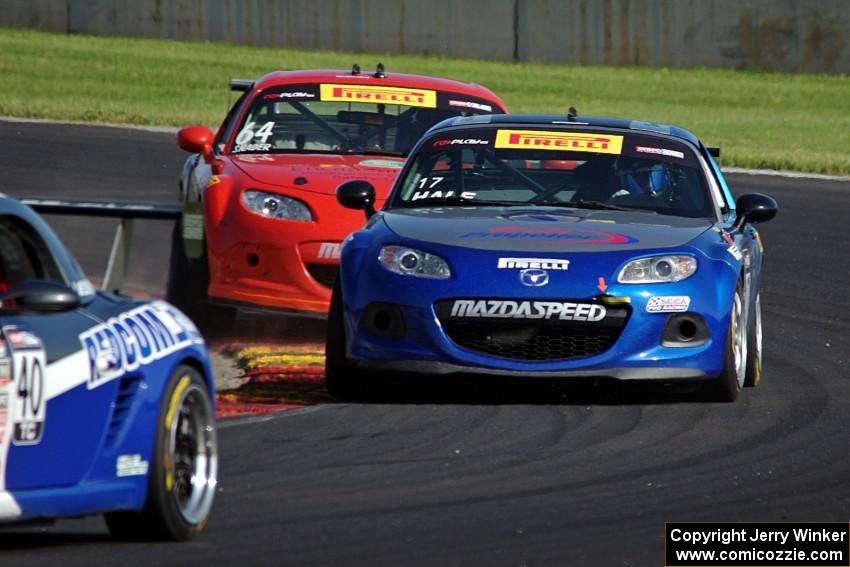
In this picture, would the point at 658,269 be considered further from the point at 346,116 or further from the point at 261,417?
the point at 346,116

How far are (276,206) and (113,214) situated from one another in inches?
140

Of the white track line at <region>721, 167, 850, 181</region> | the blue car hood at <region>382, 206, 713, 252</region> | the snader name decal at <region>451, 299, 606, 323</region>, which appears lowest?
the white track line at <region>721, 167, 850, 181</region>

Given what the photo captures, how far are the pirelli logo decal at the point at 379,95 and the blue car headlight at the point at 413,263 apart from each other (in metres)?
3.81

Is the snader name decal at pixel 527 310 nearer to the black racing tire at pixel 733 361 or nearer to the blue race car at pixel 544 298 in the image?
the blue race car at pixel 544 298

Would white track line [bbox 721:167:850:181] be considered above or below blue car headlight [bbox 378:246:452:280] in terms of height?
below

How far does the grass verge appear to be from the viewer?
27078 millimetres

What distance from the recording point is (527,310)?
8812mm

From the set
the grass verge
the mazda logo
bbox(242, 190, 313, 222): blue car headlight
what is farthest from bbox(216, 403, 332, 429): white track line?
the grass verge

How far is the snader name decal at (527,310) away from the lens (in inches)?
347

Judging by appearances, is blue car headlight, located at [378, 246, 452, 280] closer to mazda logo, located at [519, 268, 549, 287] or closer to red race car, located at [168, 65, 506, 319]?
mazda logo, located at [519, 268, 549, 287]

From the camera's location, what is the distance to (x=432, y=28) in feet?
113

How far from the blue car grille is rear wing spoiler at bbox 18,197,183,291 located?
1.65 metres

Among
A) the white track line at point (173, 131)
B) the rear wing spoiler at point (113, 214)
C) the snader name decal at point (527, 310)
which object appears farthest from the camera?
the white track line at point (173, 131)

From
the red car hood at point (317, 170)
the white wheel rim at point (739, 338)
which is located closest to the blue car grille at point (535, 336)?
the white wheel rim at point (739, 338)
